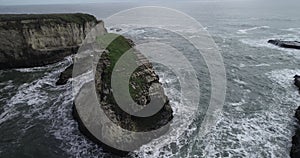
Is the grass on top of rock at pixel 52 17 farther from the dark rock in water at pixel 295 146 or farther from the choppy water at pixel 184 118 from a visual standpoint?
the dark rock in water at pixel 295 146

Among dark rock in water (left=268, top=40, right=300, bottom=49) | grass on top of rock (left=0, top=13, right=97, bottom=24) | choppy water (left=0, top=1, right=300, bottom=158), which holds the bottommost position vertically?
choppy water (left=0, top=1, right=300, bottom=158)

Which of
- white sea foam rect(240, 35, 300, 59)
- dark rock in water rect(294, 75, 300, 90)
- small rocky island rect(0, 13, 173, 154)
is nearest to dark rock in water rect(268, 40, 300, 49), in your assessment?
white sea foam rect(240, 35, 300, 59)

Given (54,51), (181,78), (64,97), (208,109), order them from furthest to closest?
1. (54,51)
2. (181,78)
3. (64,97)
4. (208,109)

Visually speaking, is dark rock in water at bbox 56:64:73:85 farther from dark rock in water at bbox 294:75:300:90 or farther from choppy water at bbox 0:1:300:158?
dark rock in water at bbox 294:75:300:90

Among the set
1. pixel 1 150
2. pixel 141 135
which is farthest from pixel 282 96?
pixel 1 150

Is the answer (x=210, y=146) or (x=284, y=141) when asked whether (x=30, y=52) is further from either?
(x=284, y=141)

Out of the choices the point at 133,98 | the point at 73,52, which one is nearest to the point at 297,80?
the point at 133,98

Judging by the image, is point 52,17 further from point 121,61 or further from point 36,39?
point 121,61

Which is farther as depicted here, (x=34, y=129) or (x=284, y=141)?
(x=34, y=129)
